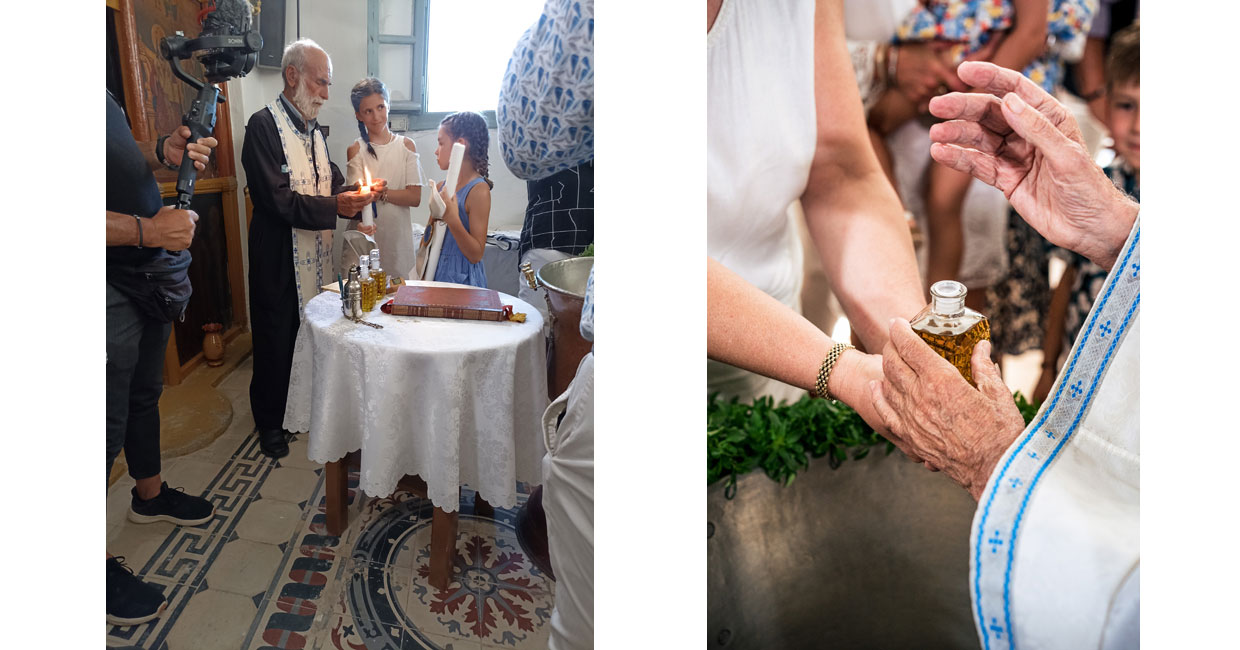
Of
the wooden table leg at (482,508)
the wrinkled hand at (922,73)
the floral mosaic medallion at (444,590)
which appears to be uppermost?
the wrinkled hand at (922,73)

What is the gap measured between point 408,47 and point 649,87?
1.16 feet

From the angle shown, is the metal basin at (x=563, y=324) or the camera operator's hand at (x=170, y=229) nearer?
the camera operator's hand at (x=170, y=229)

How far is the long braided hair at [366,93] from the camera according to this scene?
1.04 m

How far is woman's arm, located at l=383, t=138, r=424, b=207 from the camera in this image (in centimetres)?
107

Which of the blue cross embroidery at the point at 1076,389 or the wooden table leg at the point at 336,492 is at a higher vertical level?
the blue cross embroidery at the point at 1076,389

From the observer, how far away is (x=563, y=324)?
44.4 inches

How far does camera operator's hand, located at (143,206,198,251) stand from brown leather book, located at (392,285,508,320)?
0.29 meters

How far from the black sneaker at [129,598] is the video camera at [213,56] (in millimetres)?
515

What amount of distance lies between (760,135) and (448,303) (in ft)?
1.72

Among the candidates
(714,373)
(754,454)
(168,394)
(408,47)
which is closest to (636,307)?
(714,373)

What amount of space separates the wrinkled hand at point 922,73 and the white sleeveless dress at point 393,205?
707mm

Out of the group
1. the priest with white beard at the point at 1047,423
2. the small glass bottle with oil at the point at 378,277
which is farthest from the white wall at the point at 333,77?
the priest with white beard at the point at 1047,423

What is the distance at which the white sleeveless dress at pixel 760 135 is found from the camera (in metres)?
1.04

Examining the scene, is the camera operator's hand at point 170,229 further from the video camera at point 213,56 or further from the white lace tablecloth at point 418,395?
the white lace tablecloth at point 418,395
